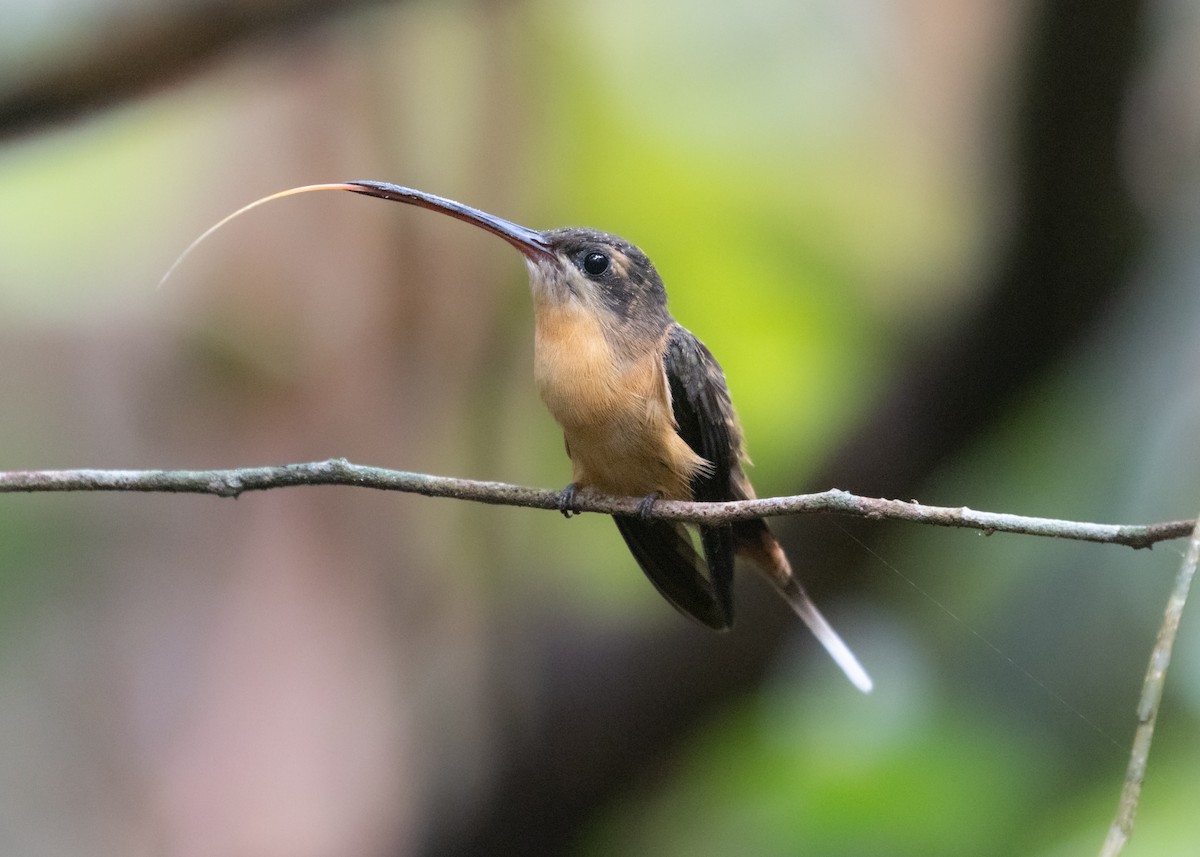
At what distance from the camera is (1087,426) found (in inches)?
128

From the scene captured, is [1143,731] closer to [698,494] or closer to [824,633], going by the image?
[698,494]

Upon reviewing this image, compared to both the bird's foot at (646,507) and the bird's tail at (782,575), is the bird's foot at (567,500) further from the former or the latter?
the bird's tail at (782,575)

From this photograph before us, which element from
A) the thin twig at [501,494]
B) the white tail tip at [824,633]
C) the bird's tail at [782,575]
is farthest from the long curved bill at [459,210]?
the white tail tip at [824,633]

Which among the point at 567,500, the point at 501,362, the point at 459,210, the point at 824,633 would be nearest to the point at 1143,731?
the point at 567,500

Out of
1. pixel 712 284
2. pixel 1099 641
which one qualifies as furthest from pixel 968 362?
pixel 1099 641

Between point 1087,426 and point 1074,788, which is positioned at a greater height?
point 1087,426

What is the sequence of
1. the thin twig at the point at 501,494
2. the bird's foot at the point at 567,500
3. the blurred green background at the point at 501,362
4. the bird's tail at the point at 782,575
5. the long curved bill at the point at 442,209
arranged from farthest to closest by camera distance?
Answer: the blurred green background at the point at 501,362
the bird's tail at the point at 782,575
the bird's foot at the point at 567,500
the long curved bill at the point at 442,209
the thin twig at the point at 501,494

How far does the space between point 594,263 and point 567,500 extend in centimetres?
59

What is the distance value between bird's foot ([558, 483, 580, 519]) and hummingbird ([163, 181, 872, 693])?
0.01m

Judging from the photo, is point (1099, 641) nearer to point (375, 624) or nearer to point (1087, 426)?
point (1087, 426)

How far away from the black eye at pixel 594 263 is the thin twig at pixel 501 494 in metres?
0.78

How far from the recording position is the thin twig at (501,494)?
1427mm

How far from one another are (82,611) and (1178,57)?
4439 millimetres

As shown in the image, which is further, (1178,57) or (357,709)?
(357,709)
